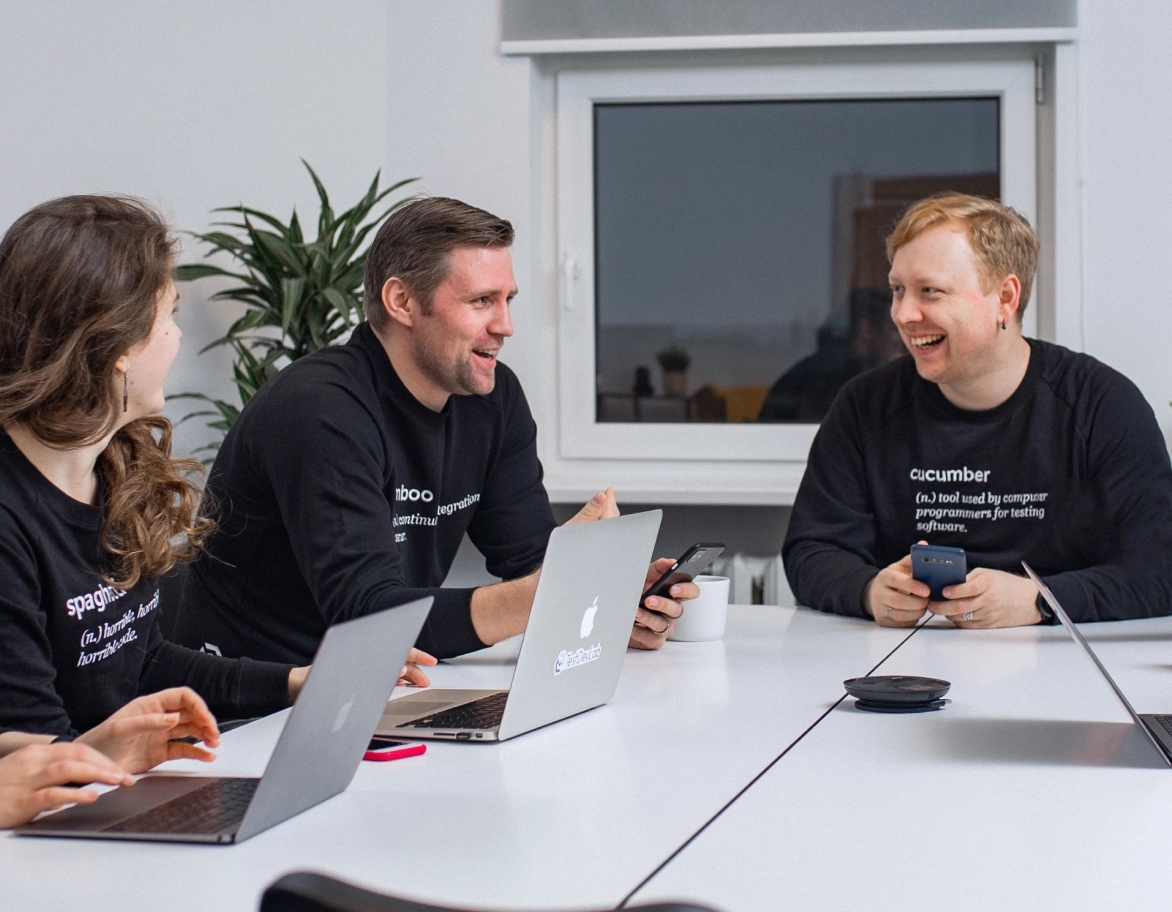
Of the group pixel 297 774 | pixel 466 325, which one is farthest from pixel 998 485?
pixel 297 774

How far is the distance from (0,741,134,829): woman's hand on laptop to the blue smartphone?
1297mm

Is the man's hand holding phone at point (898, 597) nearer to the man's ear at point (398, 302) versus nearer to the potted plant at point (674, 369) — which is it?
the man's ear at point (398, 302)

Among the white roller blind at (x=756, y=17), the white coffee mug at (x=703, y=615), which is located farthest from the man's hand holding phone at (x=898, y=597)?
the white roller blind at (x=756, y=17)

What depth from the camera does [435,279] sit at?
7.19ft

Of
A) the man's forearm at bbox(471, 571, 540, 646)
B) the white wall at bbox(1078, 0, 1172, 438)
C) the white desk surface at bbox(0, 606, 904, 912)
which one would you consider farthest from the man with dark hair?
the white wall at bbox(1078, 0, 1172, 438)

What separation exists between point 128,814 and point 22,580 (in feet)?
1.41

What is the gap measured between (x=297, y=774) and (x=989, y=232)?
71.5 inches

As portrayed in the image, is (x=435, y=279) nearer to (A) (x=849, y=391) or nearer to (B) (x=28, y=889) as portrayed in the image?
(A) (x=849, y=391)

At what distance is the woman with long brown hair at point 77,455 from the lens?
4.45ft

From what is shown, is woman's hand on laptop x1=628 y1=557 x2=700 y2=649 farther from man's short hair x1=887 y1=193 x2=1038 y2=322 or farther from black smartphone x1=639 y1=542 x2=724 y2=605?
man's short hair x1=887 y1=193 x2=1038 y2=322

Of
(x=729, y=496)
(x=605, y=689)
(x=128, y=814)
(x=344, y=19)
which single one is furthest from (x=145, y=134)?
(x=128, y=814)

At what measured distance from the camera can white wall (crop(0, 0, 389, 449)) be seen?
2.79 m

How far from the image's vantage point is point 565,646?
4.42 ft

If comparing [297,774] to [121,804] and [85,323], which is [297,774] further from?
[85,323]
